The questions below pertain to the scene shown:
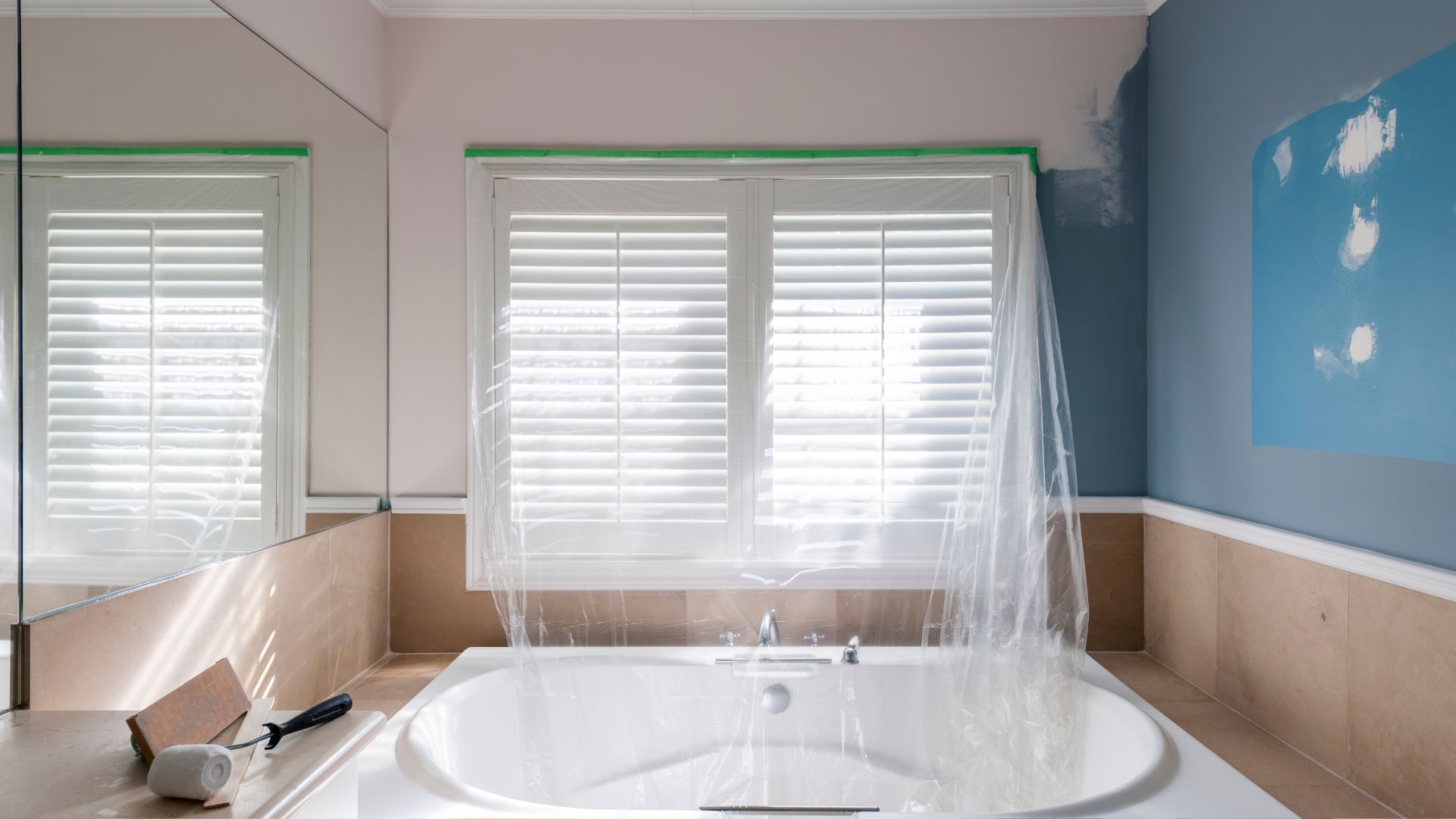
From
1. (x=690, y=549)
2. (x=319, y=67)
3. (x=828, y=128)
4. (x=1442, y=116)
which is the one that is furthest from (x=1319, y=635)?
(x=319, y=67)

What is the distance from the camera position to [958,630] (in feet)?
6.18

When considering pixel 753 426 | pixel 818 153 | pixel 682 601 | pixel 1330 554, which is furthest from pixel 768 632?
pixel 818 153

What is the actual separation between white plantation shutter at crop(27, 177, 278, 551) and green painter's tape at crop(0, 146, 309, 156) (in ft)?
0.13

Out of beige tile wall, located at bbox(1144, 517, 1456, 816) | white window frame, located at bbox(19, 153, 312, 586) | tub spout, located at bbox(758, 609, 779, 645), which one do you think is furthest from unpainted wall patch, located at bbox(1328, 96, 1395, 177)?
white window frame, located at bbox(19, 153, 312, 586)

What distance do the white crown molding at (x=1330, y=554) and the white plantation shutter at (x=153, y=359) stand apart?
2.09 meters

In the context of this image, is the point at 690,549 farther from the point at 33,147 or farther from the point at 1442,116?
the point at 1442,116

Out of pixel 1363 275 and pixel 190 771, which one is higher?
pixel 1363 275

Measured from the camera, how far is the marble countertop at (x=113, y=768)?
79 centimetres

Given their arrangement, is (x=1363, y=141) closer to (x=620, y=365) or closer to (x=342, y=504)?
(x=620, y=365)

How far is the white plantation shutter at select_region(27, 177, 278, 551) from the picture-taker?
1163mm

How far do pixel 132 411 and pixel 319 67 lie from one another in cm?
104

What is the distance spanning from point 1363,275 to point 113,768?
200 cm

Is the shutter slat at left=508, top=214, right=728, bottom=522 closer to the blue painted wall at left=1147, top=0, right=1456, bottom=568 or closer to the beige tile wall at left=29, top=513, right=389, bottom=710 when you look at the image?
the beige tile wall at left=29, top=513, right=389, bottom=710

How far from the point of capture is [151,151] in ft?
4.46
